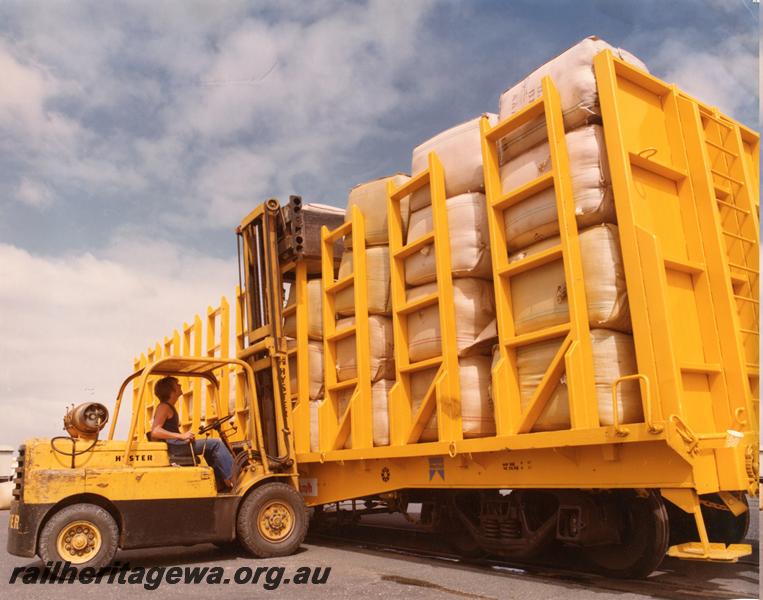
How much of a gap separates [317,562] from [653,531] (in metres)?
2.89

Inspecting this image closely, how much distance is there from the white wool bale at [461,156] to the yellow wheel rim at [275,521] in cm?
325

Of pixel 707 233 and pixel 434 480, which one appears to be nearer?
pixel 707 233

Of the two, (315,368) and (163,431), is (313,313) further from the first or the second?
(163,431)

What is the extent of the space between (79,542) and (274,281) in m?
3.46

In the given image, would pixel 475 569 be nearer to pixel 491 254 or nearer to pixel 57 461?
pixel 491 254

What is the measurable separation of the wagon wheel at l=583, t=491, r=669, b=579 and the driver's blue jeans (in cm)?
339

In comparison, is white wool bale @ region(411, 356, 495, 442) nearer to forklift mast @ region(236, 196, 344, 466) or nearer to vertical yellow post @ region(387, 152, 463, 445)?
vertical yellow post @ region(387, 152, 463, 445)

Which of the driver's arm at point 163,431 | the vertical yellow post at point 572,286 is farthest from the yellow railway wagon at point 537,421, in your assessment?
the driver's arm at point 163,431

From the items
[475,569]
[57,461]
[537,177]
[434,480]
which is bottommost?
[475,569]

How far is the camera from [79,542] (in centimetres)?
569

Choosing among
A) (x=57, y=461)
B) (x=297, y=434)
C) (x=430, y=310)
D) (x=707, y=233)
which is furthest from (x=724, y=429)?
(x=57, y=461)

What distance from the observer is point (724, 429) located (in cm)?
475

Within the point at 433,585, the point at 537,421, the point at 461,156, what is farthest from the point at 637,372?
the point at 461,156

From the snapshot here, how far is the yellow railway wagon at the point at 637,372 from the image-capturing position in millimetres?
4418
